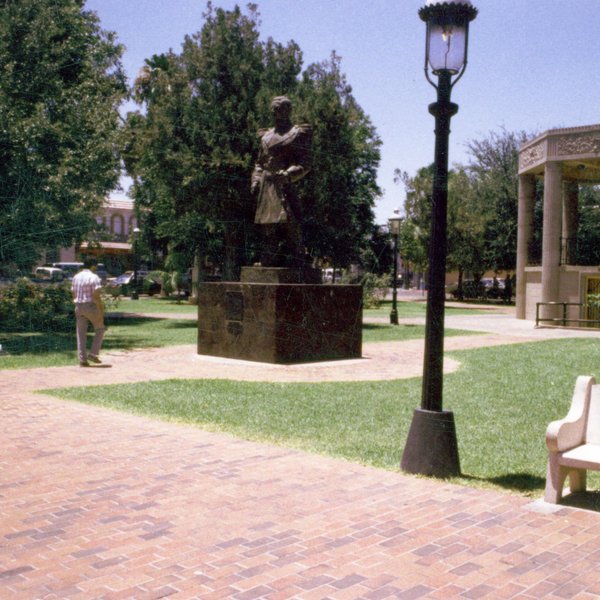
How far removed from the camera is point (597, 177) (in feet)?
106

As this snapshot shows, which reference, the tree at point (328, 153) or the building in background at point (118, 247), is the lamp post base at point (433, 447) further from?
the building in background at point (118, 247)

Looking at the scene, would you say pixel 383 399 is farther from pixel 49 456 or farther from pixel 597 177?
pixel 597 177

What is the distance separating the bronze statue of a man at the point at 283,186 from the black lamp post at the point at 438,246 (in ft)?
24.4

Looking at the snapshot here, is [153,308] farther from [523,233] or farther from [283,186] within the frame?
[283,186]

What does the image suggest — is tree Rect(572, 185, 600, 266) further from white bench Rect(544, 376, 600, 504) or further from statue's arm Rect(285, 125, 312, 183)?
white bench Rect(544, 376, 600, 504)

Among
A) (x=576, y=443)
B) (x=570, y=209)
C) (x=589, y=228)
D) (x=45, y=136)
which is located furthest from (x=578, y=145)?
(x=576, y=443)

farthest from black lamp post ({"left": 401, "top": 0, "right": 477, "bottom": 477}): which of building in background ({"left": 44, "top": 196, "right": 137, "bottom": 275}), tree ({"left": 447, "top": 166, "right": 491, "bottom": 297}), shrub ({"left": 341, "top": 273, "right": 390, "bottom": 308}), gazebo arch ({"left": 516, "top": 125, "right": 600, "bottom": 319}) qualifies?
building in background ({"left": 44, "top": 196, "right": 137, "bottom": 275})

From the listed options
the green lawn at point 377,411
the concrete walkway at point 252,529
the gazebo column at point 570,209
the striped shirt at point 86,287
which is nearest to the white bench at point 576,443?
the concrete walkway at point 252,529

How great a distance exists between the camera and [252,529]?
466cm

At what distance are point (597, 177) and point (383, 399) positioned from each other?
26.2 m

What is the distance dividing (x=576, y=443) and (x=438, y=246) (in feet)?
6.11

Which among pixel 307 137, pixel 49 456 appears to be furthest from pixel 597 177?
pixel 49 456

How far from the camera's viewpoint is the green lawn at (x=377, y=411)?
6.71 m

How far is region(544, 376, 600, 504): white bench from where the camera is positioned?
201 inches
